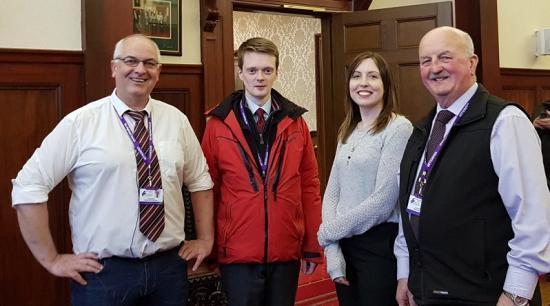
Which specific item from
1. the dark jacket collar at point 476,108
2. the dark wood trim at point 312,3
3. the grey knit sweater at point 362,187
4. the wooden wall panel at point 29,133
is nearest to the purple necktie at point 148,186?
the grey knit sweater at point 362,187

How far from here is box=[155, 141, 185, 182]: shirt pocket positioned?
199 cm

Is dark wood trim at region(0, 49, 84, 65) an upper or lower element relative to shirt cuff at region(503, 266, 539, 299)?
upper

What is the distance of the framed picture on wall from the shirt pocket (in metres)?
1.73

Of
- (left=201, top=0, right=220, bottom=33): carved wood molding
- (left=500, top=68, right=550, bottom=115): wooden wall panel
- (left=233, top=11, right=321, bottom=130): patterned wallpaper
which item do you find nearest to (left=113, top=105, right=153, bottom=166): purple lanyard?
(left=201, top=0, right=220, bottom=33): carved wood molding

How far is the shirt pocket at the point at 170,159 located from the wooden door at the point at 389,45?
2612 mm

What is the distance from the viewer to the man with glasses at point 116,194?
188 cm

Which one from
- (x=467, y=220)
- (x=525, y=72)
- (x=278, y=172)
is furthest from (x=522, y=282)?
(x=525, y=72)

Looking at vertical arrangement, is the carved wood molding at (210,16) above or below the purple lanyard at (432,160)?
above

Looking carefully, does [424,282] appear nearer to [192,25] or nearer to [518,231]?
[518,231]

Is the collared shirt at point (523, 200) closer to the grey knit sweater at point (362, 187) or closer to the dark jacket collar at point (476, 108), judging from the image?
the dark jacket collar at point (476, 108)

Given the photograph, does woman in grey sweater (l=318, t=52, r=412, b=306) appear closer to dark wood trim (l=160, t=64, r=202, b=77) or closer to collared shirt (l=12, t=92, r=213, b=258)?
collared shirt (l=12, t=92, r=213, b=258)

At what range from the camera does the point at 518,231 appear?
158 centimetres

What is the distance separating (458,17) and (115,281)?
355cm

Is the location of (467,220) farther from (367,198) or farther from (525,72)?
(525,72)
